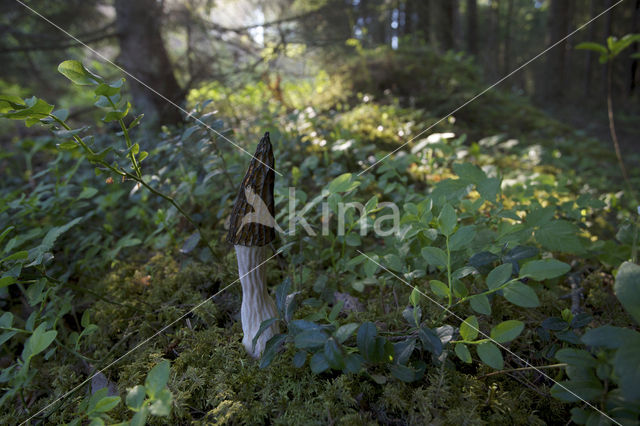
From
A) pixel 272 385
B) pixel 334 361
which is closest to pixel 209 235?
pixel 272 385

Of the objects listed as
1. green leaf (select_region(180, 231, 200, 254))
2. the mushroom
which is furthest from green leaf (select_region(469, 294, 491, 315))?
green leaf (select_region(180, 231, 200, 254))

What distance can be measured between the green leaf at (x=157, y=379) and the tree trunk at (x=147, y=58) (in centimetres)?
449

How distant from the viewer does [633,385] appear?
2.73ft

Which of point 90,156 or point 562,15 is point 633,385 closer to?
point 90,156

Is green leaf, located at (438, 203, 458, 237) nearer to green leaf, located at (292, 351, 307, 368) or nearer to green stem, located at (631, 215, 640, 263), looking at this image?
green leaf, located at (292, 351, 307, 368)

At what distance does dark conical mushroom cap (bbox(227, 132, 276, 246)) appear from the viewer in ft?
4.74

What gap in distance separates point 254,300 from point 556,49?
55.8 feet

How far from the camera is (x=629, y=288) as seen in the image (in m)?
0.95

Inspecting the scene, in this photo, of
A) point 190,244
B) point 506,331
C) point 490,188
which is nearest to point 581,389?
point 506,331

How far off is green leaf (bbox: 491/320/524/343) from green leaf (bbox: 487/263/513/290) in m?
0.13

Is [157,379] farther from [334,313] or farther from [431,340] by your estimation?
[431,340]

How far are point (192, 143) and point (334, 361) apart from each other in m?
2.24

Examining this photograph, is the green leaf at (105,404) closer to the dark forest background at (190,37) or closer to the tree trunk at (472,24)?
the dark forest background at (190,37)

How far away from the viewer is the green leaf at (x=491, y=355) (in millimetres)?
1154
